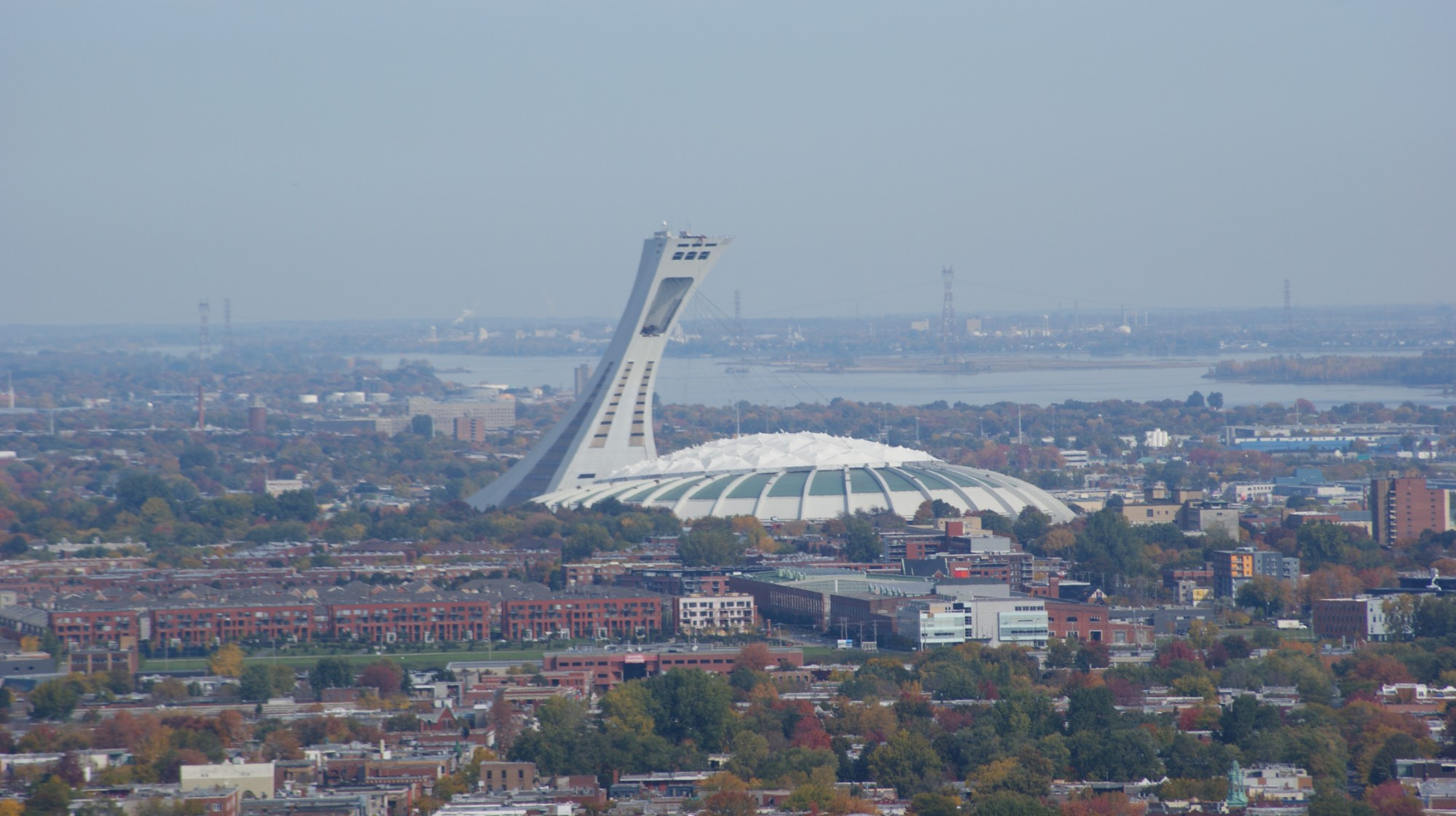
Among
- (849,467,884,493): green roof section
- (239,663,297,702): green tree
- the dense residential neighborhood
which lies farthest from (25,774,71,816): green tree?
(849,467,884,493): green roof section

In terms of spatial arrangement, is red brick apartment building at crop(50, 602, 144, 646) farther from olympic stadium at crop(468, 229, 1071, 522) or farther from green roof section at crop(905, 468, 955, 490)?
green roof section at crop(905, 468, 955, 490)

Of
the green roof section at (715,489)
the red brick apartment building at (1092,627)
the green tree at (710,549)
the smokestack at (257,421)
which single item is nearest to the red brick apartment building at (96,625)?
the green tree at (710,549)

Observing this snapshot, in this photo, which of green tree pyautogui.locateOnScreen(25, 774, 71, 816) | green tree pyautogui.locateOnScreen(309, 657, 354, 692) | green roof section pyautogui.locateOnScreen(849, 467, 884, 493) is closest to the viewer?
green tree pyautogui.locateOnScreen(25, 774, 71, 816)

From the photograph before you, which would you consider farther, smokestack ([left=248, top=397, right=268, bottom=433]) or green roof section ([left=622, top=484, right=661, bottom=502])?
smokestack ([left=248, top=397, right=268, bottom=433])

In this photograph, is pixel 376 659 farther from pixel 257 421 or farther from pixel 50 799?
pixel 257 421

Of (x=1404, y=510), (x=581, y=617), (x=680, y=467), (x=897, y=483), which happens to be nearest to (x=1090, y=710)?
(x=581, y=617)

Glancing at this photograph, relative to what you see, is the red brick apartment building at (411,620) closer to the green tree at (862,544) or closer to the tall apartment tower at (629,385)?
the green tree at (862,544)
